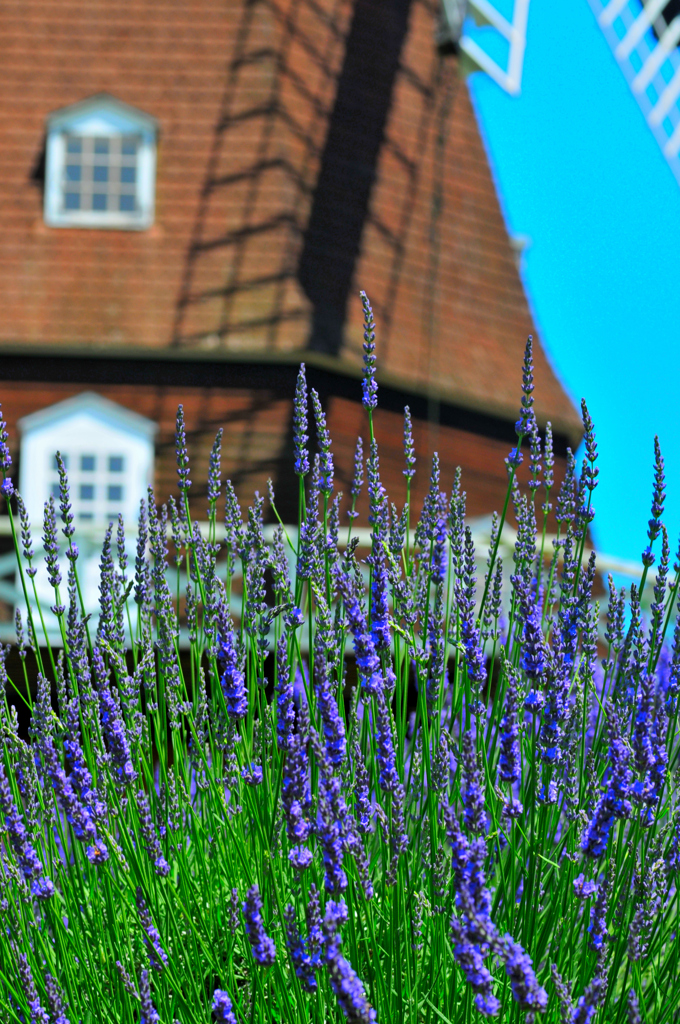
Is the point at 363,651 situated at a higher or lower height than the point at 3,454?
lower

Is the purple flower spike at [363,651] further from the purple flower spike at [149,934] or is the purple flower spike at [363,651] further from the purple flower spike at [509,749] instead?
the purple flower spike at [149,934]

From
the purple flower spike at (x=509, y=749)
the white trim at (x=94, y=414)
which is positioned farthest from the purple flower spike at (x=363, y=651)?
the white trim at (x=94, y=414)

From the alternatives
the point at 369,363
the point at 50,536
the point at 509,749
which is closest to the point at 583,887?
the point at 509,749

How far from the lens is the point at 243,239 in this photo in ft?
41.6

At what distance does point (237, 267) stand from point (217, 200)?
96 cm

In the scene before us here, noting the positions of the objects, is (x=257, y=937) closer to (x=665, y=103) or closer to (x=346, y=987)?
(x=346, y=987)

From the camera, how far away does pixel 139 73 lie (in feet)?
44.6

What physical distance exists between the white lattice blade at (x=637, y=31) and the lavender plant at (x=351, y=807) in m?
13.4

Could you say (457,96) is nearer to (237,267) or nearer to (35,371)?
(237,267)

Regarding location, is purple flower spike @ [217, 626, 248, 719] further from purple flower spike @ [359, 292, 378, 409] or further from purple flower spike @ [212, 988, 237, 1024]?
purple flower spike @ [359, 292, 378, 409]

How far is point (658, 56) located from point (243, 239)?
5.85m

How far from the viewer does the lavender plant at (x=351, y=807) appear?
160 centimetres

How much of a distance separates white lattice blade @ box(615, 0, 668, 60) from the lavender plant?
13424 millimetres

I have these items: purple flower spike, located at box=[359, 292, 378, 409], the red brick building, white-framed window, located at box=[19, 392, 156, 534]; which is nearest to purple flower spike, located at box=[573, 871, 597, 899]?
purple flower spike, located at box=[359, 292, 378, 409]
